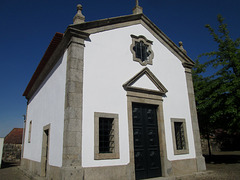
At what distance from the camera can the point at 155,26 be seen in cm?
964

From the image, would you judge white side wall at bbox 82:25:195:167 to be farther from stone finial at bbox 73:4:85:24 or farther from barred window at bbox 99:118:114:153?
stone finial at bbox 73:4:85:24

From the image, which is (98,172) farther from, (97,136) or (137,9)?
Result: (137,9)

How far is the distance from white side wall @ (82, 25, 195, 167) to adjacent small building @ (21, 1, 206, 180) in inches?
1.3

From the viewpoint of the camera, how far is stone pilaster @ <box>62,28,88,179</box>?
571 centimetres

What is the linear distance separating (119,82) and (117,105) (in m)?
0.91

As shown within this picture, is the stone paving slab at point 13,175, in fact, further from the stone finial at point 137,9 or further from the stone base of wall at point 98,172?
the stone finial at point 137,9

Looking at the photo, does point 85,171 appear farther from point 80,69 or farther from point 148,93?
point 148,93

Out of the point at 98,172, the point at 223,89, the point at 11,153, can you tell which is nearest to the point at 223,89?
the point at 223,89

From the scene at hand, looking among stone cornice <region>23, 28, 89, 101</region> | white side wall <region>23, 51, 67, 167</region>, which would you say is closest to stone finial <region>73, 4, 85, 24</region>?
stone cornice <region>23, 28, 89, 101</region>

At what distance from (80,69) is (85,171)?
10.6 feet

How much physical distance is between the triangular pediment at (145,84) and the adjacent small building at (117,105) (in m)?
0.04

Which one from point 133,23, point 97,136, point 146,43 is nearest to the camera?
point 97,136

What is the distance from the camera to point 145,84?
835cm

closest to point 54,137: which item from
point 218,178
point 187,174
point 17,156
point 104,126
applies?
point 104,126
